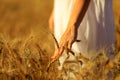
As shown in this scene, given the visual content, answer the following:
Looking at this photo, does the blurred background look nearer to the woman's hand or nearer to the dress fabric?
the dress fabric

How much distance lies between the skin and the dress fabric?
0.22 meters

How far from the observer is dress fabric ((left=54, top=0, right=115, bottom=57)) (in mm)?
2879

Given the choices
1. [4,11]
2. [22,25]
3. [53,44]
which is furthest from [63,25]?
[4,11]

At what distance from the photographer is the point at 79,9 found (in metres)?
2.64

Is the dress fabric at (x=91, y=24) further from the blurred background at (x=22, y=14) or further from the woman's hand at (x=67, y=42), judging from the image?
the blurred background at (x=22, y=14)

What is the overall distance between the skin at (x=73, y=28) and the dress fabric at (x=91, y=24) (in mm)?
221

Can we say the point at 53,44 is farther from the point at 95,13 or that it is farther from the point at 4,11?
the point at 4,11

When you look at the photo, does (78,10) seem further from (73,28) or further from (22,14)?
(22,14)

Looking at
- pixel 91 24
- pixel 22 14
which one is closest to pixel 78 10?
pixel 91 24

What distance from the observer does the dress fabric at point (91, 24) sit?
2.88 m

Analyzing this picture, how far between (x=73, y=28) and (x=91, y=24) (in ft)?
0.99

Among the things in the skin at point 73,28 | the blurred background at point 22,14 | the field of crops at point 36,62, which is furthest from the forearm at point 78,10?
the blurred background at point 22,14

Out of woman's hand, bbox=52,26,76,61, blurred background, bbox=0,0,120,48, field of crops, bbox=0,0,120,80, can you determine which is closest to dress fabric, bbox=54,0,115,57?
field of crops, bbox=0,0,120,80

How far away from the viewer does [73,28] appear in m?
2.61
